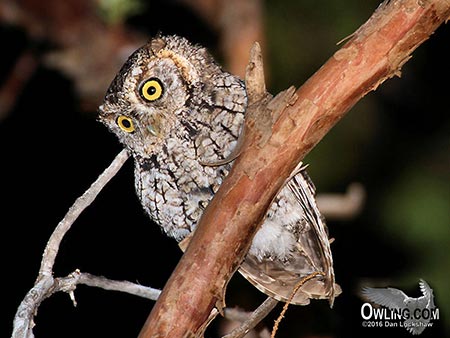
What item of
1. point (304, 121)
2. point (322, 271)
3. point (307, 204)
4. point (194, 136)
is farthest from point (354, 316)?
point (304, 121)

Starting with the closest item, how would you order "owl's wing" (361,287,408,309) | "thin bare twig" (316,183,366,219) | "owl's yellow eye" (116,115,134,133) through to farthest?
"owl's yellow eye" (116,115,134,133), "owl's wing" (361,287,408,309), "thin bare twig" (316,183,366,219)

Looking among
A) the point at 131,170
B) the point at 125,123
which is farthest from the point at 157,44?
the point at 131,170

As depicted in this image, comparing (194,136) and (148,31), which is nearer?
(194,136)

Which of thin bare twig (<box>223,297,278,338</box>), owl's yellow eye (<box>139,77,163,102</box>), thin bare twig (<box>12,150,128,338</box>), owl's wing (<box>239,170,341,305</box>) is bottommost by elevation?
thin bare twig (<box>12,150,128,338</box>)

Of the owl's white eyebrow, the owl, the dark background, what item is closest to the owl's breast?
the owl

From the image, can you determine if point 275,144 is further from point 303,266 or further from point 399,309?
point 399,309

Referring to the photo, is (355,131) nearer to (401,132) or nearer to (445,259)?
(401,132)

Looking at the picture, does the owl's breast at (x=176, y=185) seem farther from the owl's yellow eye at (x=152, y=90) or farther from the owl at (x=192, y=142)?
the owl's yellow eye at (x=152, y=90)

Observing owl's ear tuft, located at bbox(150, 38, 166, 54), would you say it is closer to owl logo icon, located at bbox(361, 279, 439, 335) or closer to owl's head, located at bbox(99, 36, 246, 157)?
owl's head, located at bbox(99, 36, 246, 157)
